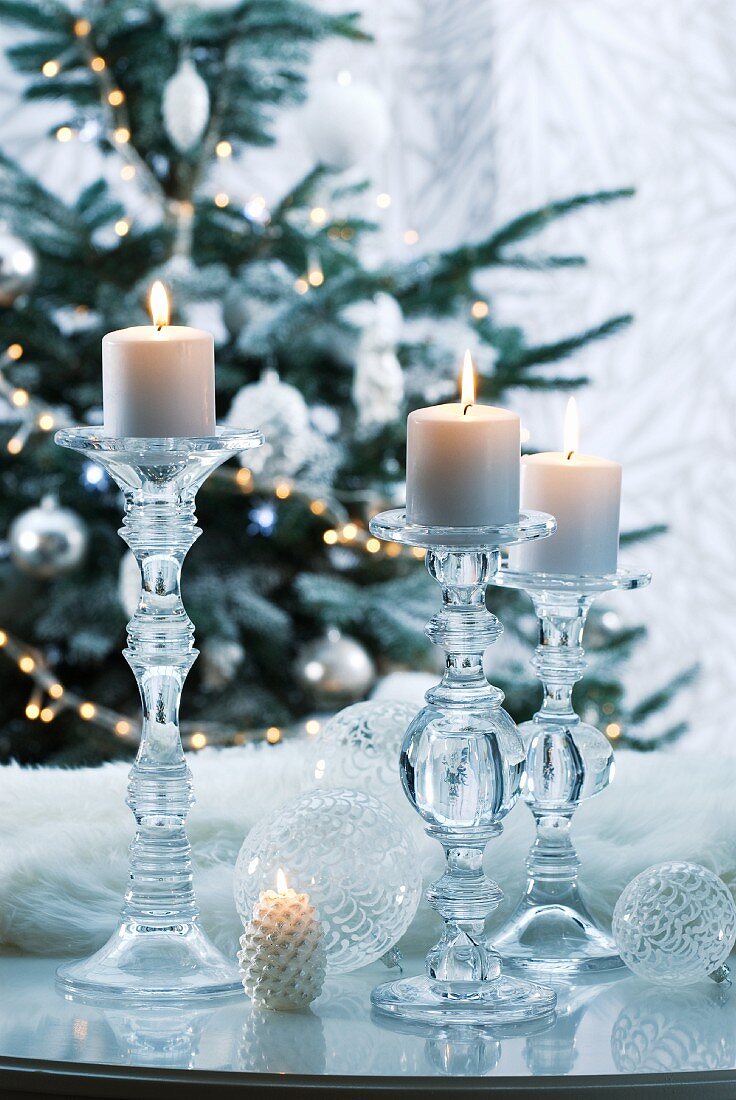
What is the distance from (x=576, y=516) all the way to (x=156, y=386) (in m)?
0.24

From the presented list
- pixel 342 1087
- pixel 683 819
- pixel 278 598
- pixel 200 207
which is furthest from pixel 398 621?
pixel 342 1087

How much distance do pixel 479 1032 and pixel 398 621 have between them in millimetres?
1534

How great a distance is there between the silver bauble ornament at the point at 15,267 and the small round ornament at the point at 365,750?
1353 millimetres

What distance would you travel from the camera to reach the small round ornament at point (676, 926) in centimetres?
78

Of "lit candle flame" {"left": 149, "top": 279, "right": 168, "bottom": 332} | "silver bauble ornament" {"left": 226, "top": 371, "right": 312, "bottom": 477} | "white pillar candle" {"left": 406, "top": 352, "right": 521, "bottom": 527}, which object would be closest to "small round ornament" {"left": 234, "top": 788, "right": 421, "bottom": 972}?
"white pillar candle" {"left": 406, "top": 352, "right": 521, "bottom": 527}

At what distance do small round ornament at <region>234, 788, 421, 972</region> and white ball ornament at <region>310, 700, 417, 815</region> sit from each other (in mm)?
119

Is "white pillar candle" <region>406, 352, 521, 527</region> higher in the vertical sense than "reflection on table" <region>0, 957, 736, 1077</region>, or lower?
higher

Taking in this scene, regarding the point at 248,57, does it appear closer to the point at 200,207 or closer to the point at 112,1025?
the point at 200,207

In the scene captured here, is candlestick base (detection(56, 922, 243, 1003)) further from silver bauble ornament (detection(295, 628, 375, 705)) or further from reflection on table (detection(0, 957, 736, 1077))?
silver bauble ornament (detection(295, 628, 375, 705))

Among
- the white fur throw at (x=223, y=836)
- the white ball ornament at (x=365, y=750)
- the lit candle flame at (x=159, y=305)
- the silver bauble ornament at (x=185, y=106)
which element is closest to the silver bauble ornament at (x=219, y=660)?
the silver bauble ornament at (x=185, y=106)

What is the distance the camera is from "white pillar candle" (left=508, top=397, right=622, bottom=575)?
86 centimetres

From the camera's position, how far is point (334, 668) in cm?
225

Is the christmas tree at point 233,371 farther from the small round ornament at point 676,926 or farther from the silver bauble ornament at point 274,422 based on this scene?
the small round ornament at point 676,926

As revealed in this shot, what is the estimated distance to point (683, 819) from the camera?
98cm
